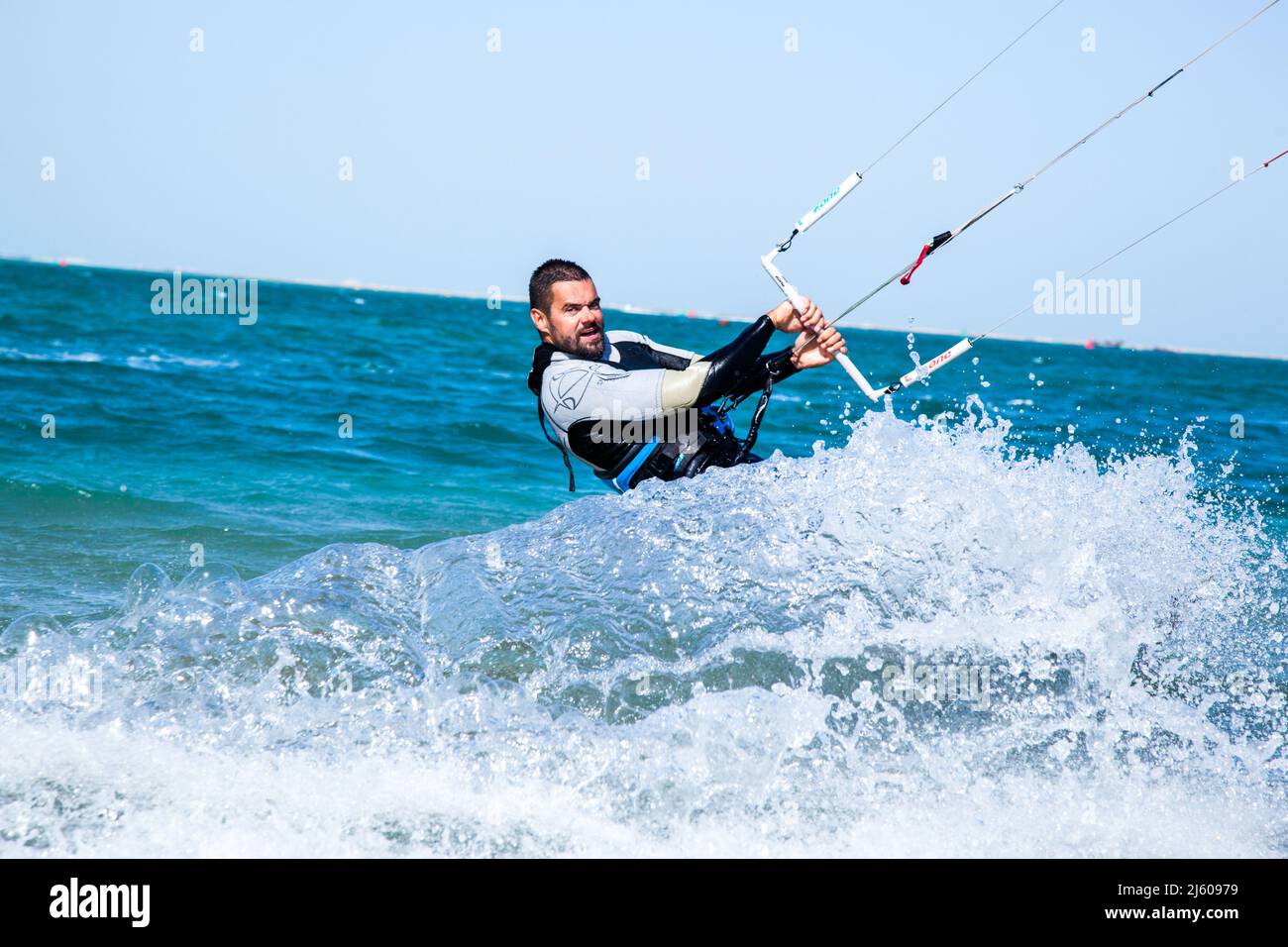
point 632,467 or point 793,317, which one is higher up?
point 793,317

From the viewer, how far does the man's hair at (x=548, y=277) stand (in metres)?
5.30

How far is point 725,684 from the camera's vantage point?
4.48m

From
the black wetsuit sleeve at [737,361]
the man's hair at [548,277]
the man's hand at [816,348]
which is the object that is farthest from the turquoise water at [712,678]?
the man's hair at [548,277]

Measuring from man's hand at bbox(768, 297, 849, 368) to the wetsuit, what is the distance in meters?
0.06
